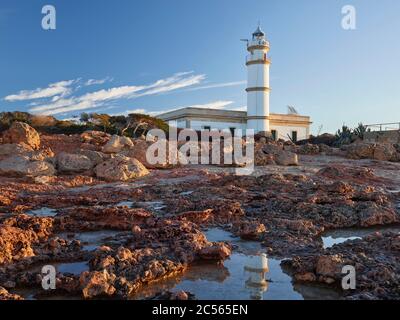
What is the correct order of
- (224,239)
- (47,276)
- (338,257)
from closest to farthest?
(47,276), (338,257), (224,239)

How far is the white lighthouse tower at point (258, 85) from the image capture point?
3634cm

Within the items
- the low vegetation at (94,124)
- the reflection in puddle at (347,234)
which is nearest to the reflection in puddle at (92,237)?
the reflection in puddle at (347,234)

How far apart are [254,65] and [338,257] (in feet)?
111

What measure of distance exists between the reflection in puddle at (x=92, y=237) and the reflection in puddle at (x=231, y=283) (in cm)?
160

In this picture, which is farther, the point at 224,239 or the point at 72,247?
the point at 224,239

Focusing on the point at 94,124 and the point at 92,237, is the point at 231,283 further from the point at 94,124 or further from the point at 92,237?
the point at 94,124

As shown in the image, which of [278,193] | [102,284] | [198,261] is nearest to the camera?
[102,284]

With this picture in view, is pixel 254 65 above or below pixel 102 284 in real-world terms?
above

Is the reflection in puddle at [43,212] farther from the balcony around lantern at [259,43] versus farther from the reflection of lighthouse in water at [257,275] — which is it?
the balcony around lantern at [259,43]

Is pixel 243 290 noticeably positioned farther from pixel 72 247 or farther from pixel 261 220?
pixel 261 220

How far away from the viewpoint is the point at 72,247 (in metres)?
5.35

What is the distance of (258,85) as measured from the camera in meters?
36.6
